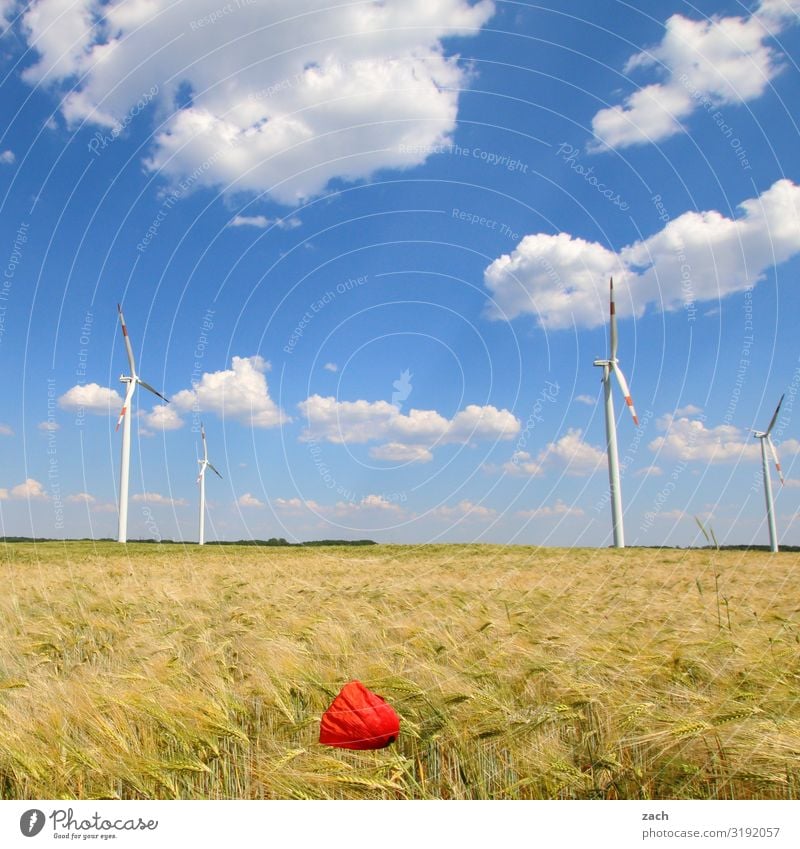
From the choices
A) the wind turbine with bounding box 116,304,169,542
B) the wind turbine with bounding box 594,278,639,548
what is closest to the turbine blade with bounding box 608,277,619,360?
the wind turbine with bounding box 594,278,639,548

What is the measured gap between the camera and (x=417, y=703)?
4852 mm

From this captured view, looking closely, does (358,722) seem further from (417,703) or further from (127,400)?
(127,400)

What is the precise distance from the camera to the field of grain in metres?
3.75

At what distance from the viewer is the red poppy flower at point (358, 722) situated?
364 centimetres

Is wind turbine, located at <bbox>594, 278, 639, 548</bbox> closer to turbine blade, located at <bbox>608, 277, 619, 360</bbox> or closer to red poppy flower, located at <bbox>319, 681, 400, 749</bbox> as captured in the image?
turbine blade, located at <bbox>608, 277, 619, 360</bbox>

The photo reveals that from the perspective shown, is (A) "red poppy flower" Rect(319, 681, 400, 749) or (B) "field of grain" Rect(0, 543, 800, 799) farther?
(B) "field of grain" Rect(0, 543, 800, 799)

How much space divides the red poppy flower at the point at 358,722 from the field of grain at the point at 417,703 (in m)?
0.13

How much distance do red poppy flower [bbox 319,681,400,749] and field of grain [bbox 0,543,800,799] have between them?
13 centimetres

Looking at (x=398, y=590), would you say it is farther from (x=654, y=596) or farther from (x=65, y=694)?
(x=65, y=694)

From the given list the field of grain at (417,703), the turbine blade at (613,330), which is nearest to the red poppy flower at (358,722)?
the field of grain at (417,703)

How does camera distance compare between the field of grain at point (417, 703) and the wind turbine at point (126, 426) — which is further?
the wind turbine at point (126, 426)

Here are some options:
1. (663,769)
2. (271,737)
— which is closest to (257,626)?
(271,737)

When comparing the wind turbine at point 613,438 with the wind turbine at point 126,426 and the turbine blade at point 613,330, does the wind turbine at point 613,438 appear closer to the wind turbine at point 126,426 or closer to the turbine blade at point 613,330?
the turbine blade at point 613,330
